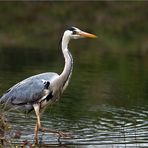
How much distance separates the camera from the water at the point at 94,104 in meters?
10.5

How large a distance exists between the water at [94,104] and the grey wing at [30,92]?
51 cm

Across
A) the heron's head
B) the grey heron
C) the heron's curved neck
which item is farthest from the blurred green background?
the heron's head

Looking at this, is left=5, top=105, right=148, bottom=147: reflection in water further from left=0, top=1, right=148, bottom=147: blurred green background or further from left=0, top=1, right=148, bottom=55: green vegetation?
left=0, top=1, right=148, bottom=55: green vegetation

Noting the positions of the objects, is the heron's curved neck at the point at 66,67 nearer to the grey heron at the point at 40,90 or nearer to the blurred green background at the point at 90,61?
the grey heron at the point at 40,90

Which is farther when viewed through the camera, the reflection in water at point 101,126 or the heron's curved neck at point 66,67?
the heron's curved neck at point 66,67

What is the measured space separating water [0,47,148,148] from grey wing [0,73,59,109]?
20.3 inches

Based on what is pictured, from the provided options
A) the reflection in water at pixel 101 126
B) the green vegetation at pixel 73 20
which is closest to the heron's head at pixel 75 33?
the reflection in water at pixel 101 126

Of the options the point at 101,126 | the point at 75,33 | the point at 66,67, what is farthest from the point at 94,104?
the point at 66,67

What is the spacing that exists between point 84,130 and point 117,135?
2.28 feet

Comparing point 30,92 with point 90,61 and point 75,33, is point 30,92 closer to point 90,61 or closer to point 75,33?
point 75,33

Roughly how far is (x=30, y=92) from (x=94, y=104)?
3.42 meters

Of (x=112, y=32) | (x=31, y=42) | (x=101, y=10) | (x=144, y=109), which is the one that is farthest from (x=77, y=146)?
(x=101, y=10)

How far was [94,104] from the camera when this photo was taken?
45.8ft

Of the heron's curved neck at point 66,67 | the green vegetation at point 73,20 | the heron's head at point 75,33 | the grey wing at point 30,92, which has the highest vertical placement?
the green vegetation at point 73,20
